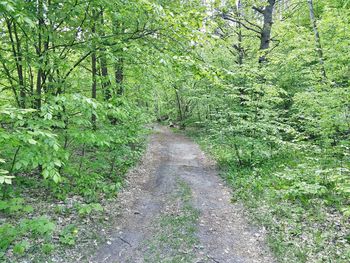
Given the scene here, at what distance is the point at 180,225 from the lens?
5328 mm

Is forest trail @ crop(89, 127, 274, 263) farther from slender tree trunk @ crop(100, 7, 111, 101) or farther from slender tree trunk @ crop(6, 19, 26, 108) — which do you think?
slender tree trunk @ crop(6, 19, 26, 108)

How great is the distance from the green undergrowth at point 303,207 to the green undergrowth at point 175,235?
1444 millimetres

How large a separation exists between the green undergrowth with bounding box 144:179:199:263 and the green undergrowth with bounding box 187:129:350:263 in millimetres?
1444

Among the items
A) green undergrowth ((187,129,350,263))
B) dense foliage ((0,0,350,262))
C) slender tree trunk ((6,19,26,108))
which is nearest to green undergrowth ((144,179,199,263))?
dense foliage ((0,0,350,262))

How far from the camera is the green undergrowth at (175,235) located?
434 cm

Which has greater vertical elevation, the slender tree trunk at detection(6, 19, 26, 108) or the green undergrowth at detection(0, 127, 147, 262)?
the slender tree trunk at detection(6, 19, 26, 108)

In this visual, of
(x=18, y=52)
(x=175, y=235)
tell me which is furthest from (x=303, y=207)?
(x=18, y=52)

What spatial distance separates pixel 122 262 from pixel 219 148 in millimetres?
9569

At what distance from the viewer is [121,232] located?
16.8 feet

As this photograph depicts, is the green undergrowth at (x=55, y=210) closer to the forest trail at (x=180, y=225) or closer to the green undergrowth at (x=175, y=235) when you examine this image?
the forest trail at (x=180, y=225)

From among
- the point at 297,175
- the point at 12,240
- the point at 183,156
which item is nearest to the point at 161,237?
the point at 12,240

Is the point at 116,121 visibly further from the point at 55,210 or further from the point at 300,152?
the point at 300,152

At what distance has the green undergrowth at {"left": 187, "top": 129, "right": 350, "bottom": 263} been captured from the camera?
169 inches

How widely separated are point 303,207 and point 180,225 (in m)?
2.80
